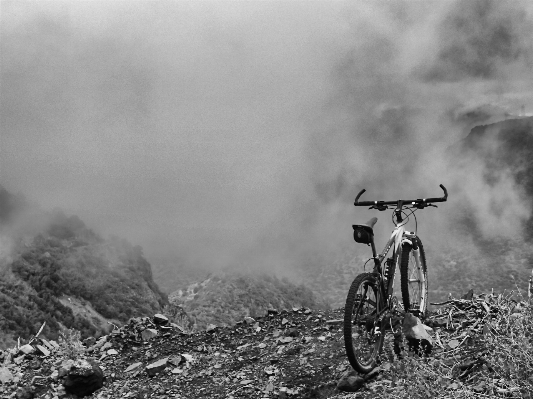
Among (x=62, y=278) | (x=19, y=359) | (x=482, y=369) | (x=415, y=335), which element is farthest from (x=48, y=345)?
(x=62, y=278)

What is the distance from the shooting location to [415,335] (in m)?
5.61

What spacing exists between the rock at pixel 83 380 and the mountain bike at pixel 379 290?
15.5 ft

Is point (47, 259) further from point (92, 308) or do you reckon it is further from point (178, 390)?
point (178, 390)

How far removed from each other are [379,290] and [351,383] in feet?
4.12

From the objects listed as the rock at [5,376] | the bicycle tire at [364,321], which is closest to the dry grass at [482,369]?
the bicycle tire at [364,321]

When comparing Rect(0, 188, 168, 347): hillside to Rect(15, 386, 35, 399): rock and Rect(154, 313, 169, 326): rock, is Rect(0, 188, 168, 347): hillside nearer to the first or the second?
Rect(154, 313, 169, 326): rock

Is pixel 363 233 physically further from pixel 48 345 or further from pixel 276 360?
pixel 48 345

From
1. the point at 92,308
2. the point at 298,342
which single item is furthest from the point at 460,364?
the point at 92,308

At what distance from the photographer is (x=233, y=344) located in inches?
344

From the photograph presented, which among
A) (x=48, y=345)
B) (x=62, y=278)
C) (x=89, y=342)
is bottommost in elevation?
(x=48, y=345)

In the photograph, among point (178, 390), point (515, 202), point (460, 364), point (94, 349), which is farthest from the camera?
point (515, 202)

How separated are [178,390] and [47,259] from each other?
225 ft

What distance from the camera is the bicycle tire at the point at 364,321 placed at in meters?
5.32

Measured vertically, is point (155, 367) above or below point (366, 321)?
below
